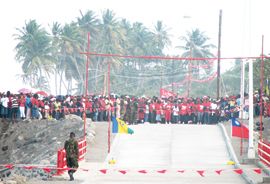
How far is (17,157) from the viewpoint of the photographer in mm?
51062

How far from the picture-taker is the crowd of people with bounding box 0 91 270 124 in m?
51.6

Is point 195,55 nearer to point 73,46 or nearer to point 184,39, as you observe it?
point 184,39

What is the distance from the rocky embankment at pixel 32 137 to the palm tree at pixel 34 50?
60662mm

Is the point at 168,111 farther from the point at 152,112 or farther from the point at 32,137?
the point at 32,137

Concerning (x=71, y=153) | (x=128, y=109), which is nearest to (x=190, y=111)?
(x=128, y=109)

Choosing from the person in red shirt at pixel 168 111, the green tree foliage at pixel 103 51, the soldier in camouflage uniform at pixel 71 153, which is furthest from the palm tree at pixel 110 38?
the soldier in camouflage uniform at pixel 71 153

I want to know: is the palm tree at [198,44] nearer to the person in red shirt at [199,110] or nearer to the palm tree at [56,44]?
the palm tree at [56,44]

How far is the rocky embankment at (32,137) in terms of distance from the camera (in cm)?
4892

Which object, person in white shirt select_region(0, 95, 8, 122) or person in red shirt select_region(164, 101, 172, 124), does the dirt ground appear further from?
person in red shirt select_region(164, 101, 172, 124)

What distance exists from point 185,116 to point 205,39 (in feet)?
298

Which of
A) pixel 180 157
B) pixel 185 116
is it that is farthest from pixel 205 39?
pixel 180 157

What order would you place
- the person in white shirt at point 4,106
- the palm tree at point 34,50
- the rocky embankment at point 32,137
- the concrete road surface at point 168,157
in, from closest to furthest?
the concrete road surface at point 168,157, the rocky embankment at point 32,137, the person in white shirt at point 4,106, the palm tree at point 34,50

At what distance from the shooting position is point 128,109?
52.5 metres

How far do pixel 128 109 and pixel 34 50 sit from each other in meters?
66.7
